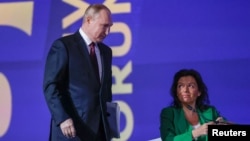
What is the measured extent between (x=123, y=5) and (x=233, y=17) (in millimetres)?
578

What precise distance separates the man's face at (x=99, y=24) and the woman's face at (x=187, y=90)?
22.2 inches

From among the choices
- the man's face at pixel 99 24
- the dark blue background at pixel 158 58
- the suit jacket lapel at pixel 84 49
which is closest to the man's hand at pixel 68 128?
the suit jacket lapel at pixel 84 49

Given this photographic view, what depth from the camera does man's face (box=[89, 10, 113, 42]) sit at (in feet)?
5.02

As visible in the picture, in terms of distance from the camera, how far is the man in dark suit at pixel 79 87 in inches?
57.2

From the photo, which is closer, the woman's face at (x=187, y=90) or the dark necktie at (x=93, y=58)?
the dark necktie at (x=93, y=58)

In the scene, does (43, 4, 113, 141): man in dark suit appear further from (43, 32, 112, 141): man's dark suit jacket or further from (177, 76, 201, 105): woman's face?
(177, 76, 201, 105): woman's face

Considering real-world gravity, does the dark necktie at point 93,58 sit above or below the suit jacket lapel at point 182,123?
above

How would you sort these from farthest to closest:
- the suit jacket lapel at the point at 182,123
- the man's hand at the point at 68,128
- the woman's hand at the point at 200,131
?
the suit jacket lapel at the point at 182,123
the woman's hand at the point at 200,131
the man's hand at the point at 68,128

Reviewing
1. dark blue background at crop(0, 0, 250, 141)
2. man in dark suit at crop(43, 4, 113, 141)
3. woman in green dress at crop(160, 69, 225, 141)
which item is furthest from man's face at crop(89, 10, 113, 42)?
dark blue background at crop(0, 0, 250, 141)

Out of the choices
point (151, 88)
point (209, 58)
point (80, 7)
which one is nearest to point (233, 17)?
point (209, 58)

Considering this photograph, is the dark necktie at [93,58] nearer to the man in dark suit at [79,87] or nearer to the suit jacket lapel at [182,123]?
the man in dark suit at [79,87]

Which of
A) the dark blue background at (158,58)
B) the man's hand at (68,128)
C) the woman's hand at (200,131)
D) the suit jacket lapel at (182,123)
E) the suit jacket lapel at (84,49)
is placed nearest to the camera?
the man's hand at (68,128)

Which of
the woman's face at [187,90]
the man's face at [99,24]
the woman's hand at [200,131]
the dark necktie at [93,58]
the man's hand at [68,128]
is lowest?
the woman's hand at [200,131]

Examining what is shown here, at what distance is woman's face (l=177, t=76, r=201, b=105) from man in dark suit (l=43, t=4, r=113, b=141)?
502 millimetres
